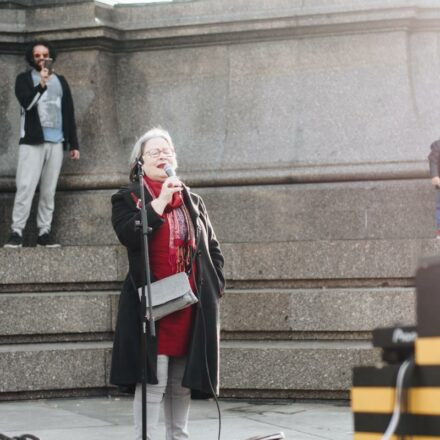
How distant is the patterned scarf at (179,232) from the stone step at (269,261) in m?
3.13

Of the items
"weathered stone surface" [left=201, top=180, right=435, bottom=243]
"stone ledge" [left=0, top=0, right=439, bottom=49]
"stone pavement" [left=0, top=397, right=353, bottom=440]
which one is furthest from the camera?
"stone ledge" [left=0, top=0, right=439, bottom=49]

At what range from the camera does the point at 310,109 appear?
33.9 ft

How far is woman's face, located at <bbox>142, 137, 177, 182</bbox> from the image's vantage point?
240 inches

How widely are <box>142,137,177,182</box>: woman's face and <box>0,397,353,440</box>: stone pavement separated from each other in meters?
1.81

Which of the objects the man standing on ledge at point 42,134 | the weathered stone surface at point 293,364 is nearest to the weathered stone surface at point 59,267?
the man standing on ledge at point 42,134

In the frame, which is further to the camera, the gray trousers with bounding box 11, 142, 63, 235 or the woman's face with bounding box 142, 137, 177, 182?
the gray trousers with bounding box 11, 142, 63, 235

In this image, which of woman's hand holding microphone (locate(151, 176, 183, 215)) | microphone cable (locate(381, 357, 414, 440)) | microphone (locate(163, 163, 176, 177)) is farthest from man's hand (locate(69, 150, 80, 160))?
microphone cable (locate(381, 357, 414, 440))

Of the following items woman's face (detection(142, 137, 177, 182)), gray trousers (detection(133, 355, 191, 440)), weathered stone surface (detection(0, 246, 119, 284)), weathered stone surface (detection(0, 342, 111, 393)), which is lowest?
weathered stone surface (detection(0, 342, 111, 393))

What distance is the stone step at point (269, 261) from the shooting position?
8945 mm

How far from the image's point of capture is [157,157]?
6.10 meters

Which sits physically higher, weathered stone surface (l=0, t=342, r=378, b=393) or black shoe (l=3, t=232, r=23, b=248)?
black shoe (l=3, t=232, r=23, b=248)

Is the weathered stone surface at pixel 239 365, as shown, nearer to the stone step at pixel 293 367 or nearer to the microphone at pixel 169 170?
the stone step at pixel 293 367

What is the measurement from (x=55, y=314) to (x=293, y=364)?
190 cm

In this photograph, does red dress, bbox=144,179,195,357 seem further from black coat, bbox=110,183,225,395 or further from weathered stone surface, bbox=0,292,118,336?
weathered stone surface, bbox=0,292,118,336
